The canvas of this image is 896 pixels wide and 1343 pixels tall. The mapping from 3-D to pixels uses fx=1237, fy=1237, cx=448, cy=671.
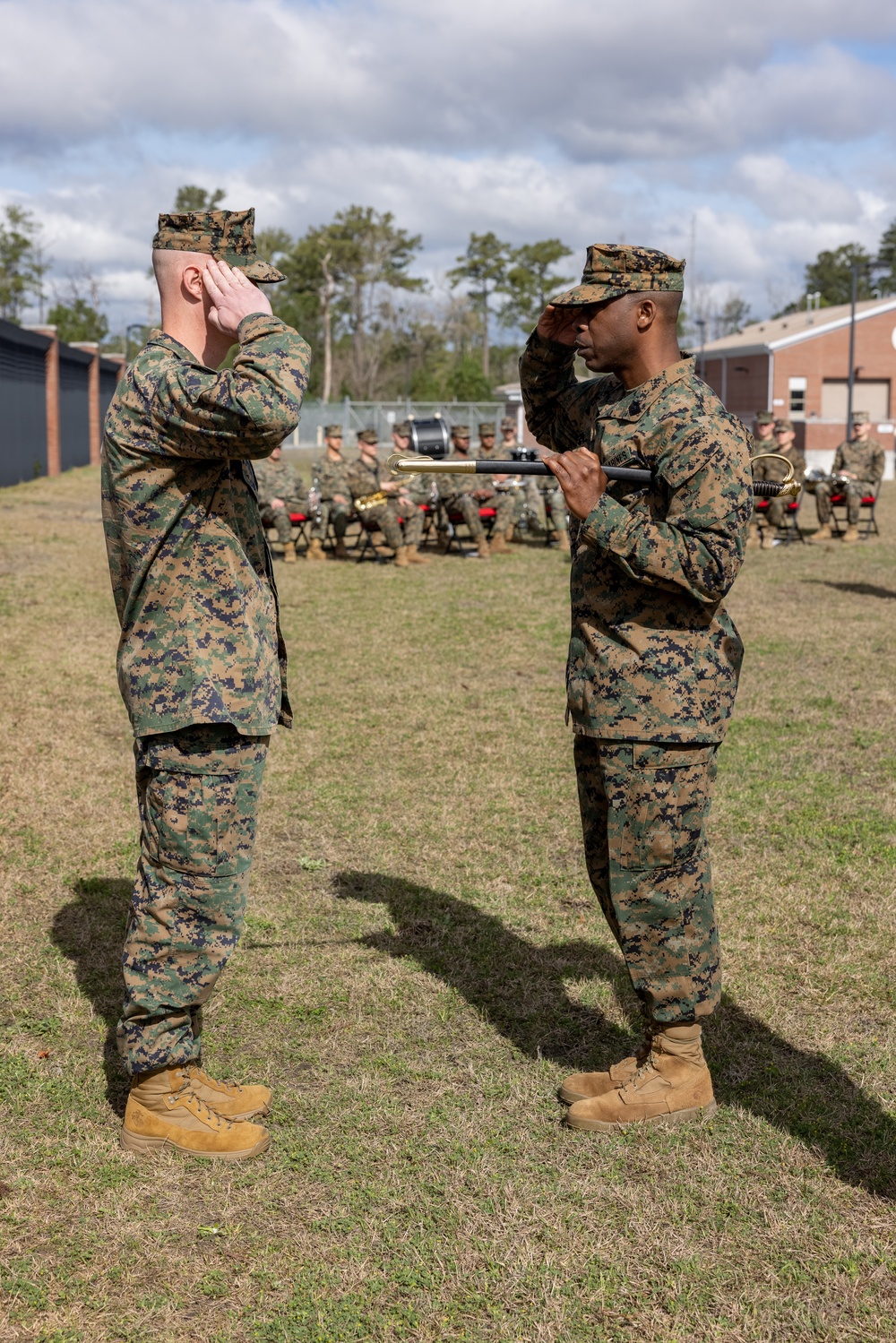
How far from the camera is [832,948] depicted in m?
4.59

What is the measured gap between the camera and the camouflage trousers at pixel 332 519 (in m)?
17.2

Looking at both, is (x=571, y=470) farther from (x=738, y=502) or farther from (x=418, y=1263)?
(x=418, y=1263)

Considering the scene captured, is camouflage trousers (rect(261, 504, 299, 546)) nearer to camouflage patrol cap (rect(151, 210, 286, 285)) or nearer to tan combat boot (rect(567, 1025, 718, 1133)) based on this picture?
camouflage patrol cap (rect(151, 210, 286, 285))

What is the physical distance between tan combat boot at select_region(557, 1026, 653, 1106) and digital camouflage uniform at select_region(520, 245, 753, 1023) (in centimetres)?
20

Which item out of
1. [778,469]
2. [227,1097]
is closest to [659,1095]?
[227,1097]

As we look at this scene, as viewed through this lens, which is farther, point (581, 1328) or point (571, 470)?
point (571, 470)

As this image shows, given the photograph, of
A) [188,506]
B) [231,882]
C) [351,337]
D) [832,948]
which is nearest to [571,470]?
[188,506]

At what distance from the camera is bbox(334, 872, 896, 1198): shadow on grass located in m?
3.40

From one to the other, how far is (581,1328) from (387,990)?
174 centimetres

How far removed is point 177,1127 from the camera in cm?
326

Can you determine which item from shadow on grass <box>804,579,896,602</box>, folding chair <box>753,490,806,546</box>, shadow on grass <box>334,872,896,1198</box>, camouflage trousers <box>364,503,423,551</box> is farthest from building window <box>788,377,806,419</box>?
shadow on grass <box>334,872,896,1198</box>

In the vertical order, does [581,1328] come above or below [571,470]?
below

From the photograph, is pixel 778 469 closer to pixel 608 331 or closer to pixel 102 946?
pixel 102 946

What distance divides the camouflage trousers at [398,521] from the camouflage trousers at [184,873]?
13468 millimetres
